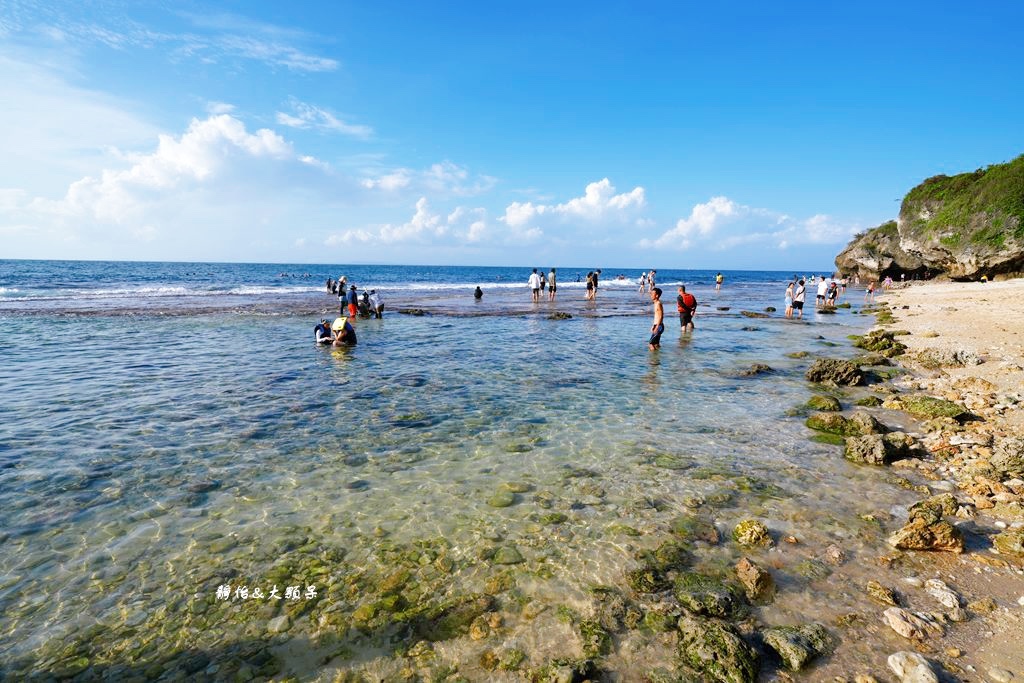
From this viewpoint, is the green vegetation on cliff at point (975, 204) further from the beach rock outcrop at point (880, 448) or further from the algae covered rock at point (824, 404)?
the beach rock outcrop at point (880, 448)

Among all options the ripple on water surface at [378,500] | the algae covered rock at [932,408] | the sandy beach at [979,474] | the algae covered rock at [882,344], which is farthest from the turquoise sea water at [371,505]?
the algae covered rock at [882,344]

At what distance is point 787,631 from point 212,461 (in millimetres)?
8584

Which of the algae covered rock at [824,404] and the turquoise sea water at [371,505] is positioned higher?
the algae covered rock at [824,404]

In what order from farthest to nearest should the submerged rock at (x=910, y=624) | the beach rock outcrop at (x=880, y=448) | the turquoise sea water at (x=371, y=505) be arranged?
the beach rock outcrop at (x=880, y=448), the turquoise sea water at (x=371, y=505), the submerged rock at (x=910, y=624)

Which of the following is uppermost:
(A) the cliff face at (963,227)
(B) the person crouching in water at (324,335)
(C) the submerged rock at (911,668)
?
(A) the cliff face at (963,227)

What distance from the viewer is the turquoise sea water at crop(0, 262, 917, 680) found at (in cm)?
449

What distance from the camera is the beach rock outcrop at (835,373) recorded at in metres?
13.9

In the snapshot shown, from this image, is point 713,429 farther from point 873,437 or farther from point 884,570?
point 884,570

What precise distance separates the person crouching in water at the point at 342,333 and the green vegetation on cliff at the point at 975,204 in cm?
5512

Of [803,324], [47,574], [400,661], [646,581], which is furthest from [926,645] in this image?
[803,324]

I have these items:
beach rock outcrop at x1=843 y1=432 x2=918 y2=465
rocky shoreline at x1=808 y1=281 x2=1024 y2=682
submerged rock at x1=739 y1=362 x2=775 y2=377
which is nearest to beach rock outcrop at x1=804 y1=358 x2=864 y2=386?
rocky shoreline at x1=808 y1=281 x2=1024 y2=682

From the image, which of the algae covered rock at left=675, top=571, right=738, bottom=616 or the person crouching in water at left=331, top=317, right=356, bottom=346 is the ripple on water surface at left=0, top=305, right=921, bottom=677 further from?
the person crouching in water at left=331, top=317, right=356, bottom=346

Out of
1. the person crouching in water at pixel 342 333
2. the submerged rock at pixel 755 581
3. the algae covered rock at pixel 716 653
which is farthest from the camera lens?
the person crouching in water at pixel 342 333

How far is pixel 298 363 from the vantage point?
16.6 m
